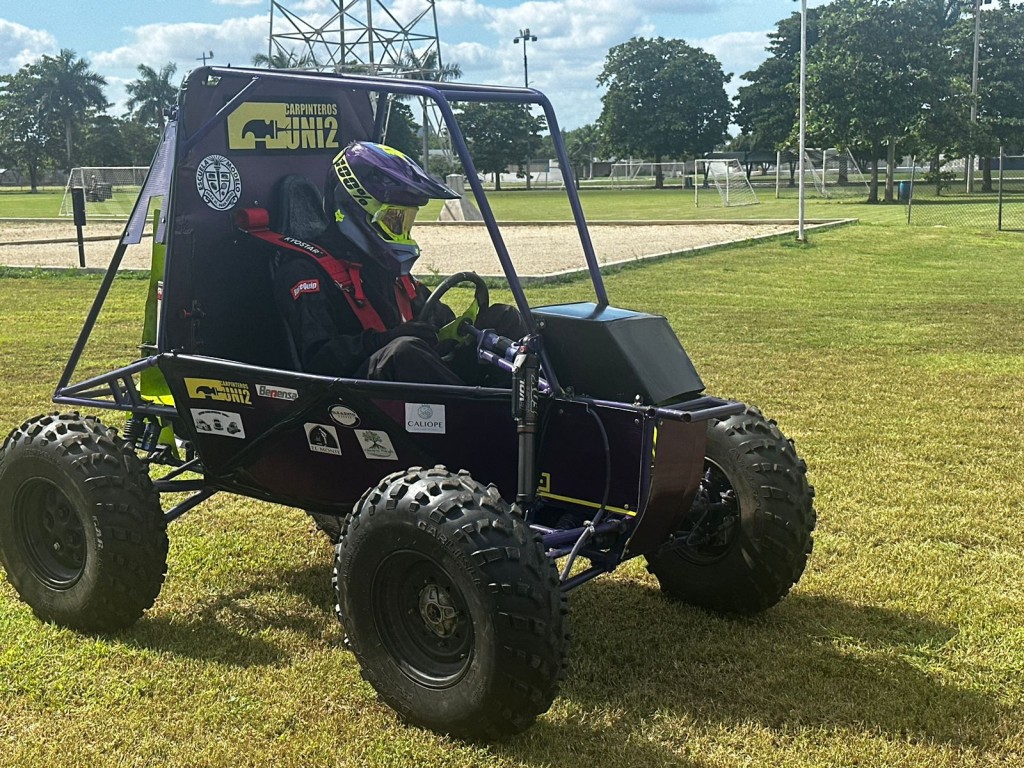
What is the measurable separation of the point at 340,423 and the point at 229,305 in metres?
0.93

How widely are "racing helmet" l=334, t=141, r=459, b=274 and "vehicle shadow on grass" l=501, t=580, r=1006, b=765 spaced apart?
5.53ft

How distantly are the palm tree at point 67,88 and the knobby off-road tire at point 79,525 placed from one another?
11527 centimetres

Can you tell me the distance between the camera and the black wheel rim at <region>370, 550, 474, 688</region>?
371 centimetres

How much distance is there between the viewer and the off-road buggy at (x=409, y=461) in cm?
363

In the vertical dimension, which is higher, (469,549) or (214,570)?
(469,549)

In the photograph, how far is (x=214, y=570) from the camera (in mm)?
5359

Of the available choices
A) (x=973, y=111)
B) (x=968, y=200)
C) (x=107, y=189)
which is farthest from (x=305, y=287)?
(x=973, y=111)

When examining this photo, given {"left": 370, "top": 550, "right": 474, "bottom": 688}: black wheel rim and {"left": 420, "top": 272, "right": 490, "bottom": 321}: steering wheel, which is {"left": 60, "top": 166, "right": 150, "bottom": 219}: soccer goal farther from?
{"left": 370, "top": 550, "right": 474, "bottom": 688}: black wheel rim

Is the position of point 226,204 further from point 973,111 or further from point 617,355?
point 973,111

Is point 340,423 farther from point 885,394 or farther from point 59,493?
point 885,394

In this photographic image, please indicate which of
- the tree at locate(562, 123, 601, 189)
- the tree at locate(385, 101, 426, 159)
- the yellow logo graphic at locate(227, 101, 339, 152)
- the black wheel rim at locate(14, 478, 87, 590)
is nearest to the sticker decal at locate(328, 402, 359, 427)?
the black wheel rim at locate(14, 478, 87, 590)

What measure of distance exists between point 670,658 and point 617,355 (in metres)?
1.21

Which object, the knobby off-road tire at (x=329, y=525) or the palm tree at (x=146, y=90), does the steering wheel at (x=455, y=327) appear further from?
the palm tree at (x=146, y=90)

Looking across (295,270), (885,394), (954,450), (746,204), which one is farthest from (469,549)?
(746,204)
